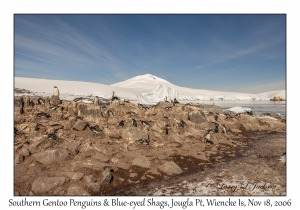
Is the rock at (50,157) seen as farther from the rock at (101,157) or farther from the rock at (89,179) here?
the rock at (89,179)

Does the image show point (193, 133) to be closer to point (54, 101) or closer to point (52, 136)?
point (52, 136)

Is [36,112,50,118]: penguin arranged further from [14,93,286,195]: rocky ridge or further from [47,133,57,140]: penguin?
[47,133,57,140]: penguin

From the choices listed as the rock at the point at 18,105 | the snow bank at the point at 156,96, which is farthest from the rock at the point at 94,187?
the snow bank at the point at 156,96

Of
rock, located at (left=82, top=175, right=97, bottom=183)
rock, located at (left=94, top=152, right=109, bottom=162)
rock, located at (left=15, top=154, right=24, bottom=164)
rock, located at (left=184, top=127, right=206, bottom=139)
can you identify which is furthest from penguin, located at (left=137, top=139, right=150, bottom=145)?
rock, located at (left=15, top=154, right=24, bottom=164)

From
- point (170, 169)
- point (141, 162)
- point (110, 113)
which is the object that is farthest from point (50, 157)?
point (110, 113)

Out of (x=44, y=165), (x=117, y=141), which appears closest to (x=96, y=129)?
(x=117, y=141)

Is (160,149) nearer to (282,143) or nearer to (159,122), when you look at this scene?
(159,122)
